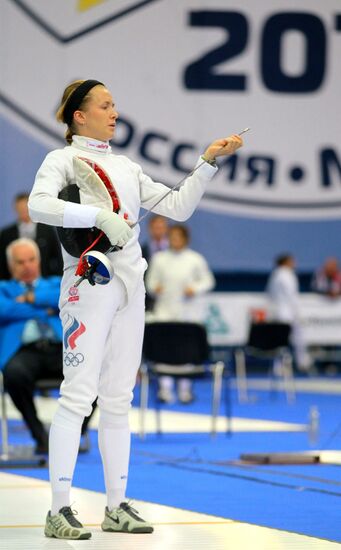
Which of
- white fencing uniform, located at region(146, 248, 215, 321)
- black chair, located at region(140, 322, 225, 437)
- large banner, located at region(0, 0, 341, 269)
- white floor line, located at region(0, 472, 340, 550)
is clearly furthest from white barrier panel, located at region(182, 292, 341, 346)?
white floor line, located at region(0, 472, 340, 550)

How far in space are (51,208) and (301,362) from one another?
13387mm

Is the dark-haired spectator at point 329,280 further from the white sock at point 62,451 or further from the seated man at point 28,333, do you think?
the white sock at point 62,451

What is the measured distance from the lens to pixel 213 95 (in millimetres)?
18156

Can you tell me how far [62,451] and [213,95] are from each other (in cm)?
1367

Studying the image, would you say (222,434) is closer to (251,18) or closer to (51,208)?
(51,208)

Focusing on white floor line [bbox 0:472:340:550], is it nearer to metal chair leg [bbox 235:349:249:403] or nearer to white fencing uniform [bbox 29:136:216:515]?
white fencing uniform [bbox 29:136:216:515]

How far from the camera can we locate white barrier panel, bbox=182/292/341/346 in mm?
16656

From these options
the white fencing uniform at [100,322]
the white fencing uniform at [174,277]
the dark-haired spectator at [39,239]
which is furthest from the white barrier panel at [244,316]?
the white fencing uniform at [100,322]

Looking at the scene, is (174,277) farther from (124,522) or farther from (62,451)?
(62,451)

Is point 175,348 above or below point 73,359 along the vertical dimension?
below

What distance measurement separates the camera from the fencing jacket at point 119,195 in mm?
4840

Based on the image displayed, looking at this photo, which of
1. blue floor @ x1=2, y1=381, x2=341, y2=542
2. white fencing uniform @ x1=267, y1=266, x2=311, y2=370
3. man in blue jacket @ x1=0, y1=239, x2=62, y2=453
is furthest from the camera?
white fencing uniform @ x1=267, y1=266, x2=311, y2=370

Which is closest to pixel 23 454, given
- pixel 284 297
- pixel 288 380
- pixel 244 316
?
pixel 288 380

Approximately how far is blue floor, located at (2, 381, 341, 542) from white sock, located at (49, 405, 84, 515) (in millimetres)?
880
